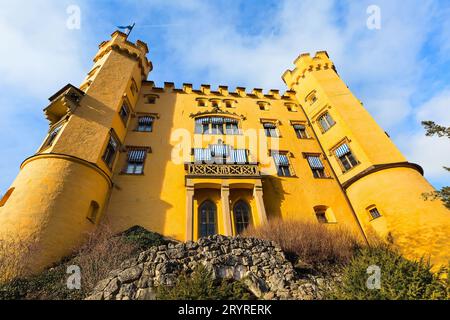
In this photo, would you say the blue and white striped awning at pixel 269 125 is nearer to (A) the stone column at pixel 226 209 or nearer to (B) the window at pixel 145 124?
(A) the stone column at pixel 226 209

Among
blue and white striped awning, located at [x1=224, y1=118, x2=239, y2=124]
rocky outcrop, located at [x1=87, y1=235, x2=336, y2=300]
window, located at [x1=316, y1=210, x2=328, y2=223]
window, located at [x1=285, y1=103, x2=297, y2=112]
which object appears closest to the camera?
rocky outcrop, located at [x1=87, y1=235, x2=336, y2=300]

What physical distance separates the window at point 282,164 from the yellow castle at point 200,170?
0.28 feet

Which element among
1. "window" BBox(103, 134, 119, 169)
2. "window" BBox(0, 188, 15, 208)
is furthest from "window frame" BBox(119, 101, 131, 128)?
"window" BBox(0, 188, 15, 208)

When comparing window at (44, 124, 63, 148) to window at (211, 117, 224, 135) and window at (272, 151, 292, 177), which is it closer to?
window at (211, 117, 224, 135)

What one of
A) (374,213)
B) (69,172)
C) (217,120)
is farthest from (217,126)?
(374,213)

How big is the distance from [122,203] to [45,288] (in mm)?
6246

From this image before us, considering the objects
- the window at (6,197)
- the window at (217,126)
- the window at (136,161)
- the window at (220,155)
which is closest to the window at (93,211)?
the window at (136,161)

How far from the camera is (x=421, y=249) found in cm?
1250

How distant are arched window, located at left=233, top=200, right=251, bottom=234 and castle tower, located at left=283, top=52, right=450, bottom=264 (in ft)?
22.7

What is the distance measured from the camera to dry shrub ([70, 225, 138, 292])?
9359mm

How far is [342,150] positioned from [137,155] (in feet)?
47.5
